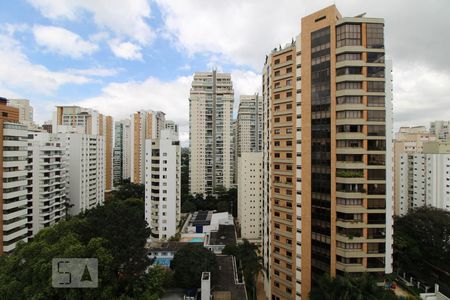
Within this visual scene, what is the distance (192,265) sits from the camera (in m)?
25.3

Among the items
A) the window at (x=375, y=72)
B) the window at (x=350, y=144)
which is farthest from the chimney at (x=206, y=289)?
the window at (x=375, y=72)

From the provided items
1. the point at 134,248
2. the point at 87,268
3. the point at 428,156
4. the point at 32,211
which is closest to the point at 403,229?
the point at 428,156

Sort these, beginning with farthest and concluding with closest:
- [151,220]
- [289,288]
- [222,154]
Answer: [222,154] < [151,220] < [289,288]

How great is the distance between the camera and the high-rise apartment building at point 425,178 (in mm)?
44531

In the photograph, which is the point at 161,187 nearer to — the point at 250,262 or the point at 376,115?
the point at 250,262

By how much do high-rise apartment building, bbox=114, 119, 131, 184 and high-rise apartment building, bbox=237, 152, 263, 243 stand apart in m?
64.5

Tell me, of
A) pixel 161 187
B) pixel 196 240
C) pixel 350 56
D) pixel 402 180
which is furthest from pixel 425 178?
pixel 161 187

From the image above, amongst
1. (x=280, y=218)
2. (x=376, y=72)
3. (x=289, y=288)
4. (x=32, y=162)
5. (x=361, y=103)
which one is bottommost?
(x=289, y=288)

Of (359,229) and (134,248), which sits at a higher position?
(359,229)

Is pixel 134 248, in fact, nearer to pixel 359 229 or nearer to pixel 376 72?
pixel 359 229

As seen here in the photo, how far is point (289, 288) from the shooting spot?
920 inches

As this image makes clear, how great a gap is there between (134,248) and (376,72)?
947 inches

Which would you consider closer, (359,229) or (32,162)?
(359,229)

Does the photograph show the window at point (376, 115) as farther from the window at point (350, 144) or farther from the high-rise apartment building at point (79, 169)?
the high-rise apartment building at point (79, 169)
